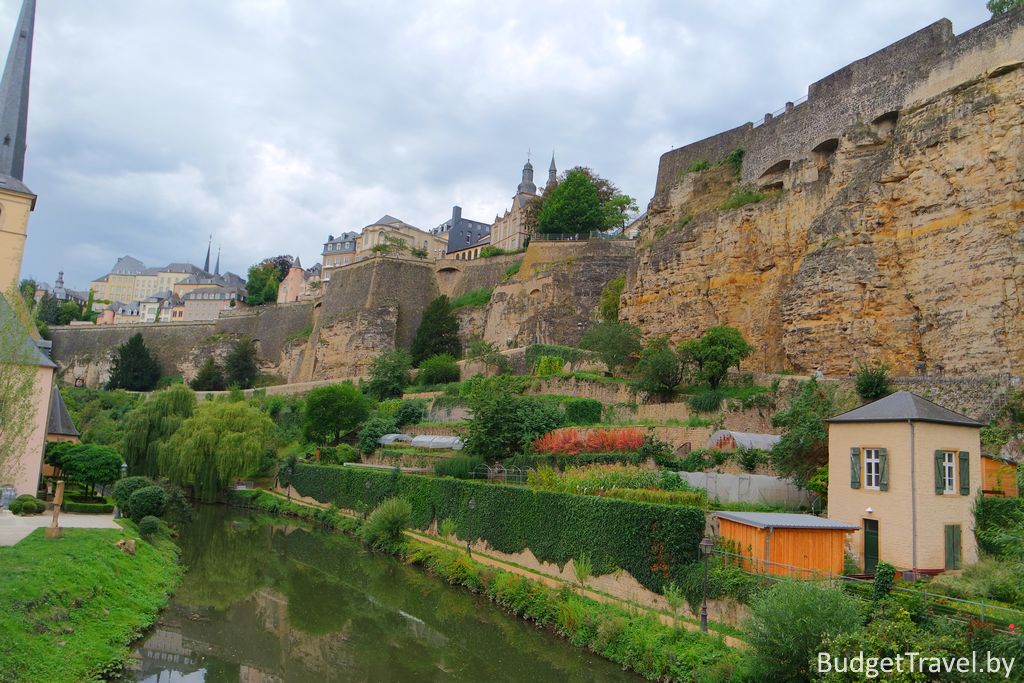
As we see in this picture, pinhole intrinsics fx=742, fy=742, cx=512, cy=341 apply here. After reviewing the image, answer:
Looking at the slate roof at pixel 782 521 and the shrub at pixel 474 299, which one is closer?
the slate roof at pixel 782 521

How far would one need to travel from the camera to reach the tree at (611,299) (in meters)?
37.8

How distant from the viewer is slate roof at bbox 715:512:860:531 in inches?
514

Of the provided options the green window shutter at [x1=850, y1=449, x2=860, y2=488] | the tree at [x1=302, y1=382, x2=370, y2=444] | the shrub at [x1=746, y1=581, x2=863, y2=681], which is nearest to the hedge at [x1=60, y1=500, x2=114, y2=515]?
the tree at [x1=302, y1=382, x2=370, y2=444]

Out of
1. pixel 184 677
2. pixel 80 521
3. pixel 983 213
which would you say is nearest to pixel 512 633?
pixel 184 677

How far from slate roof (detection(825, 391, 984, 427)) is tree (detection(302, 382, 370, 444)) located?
26.7 metres

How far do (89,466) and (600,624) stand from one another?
781 inches

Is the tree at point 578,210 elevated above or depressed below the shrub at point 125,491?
above

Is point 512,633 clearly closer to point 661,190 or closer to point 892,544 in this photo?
point 892,544

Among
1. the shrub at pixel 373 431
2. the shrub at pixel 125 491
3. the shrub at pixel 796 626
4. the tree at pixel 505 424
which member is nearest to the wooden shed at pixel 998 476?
the shrub at pixel 796 626

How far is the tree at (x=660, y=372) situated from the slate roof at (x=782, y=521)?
12.1 metres

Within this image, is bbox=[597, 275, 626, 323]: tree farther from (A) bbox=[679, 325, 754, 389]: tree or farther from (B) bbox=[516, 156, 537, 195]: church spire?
(B) bbox=[516, 156, 537, 195]: church spire

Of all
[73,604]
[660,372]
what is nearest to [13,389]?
[73,604]

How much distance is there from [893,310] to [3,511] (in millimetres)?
26024

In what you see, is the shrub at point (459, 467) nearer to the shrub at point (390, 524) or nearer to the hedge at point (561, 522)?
the hedge at point (561, 522)
